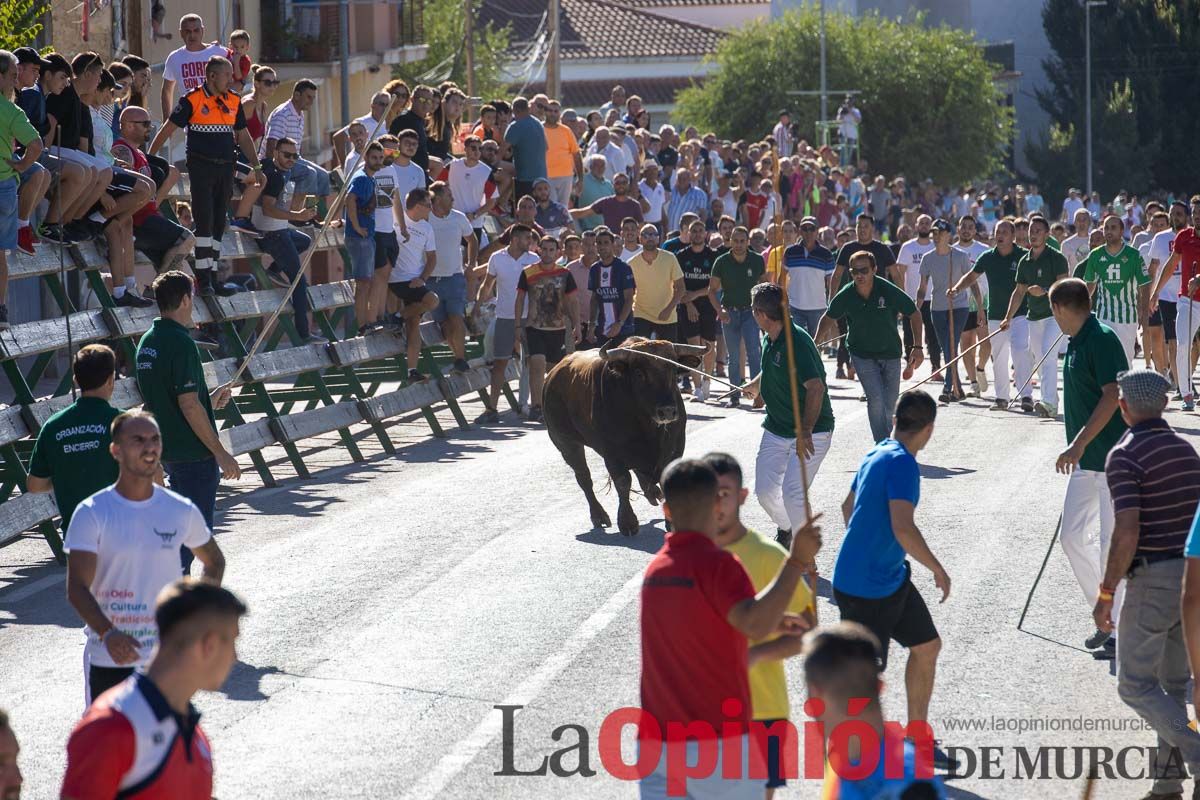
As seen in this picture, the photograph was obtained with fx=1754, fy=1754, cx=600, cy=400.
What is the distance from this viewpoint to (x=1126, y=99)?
66.7 m

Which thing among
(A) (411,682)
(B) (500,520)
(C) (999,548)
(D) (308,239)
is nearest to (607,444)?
(B) (500,520)

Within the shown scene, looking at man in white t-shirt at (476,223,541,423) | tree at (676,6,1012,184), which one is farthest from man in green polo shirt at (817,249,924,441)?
tree at (676,6,1012,184)

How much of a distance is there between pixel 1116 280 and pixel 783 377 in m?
8.77

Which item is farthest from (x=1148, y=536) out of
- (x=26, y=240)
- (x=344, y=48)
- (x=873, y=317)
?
(x=344, y=48)

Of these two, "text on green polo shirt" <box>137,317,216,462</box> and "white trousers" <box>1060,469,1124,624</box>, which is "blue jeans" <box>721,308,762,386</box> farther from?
"text on green polo shirt" <box>137,317,216,462</box>

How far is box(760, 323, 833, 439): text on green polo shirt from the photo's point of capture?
10.6 m

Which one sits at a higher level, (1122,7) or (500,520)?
(1122,7)

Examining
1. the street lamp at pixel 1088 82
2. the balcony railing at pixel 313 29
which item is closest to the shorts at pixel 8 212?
the balcony railing at pixel 313 29

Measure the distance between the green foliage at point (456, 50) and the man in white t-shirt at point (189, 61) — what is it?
41.1m

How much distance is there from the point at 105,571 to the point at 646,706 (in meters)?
2.26

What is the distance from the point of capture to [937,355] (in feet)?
69.5

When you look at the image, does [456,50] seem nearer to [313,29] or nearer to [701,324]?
[313,29]

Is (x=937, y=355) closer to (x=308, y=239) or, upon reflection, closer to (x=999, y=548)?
(x=308, y=239)

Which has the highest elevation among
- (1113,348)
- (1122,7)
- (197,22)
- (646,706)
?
(1122,7)
